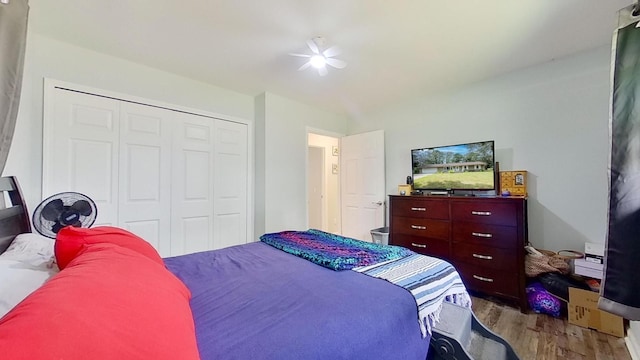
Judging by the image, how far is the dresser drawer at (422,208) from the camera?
2.96 m

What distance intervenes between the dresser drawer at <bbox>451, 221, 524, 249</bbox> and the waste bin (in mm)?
894

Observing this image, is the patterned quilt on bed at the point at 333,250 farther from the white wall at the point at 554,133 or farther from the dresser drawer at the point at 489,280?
the white wall at the point at 554,133

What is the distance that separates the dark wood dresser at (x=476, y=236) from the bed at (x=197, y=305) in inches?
54.0

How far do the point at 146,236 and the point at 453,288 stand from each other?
288cm

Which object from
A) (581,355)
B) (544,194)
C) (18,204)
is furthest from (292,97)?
(581,355)

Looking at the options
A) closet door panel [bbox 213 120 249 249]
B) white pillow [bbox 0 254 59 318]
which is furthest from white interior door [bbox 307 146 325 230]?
white pillow [bbox 0 254 59 318]

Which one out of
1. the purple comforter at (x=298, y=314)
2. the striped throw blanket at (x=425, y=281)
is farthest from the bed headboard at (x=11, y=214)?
the striped throw blanket at (x=425, y=281)

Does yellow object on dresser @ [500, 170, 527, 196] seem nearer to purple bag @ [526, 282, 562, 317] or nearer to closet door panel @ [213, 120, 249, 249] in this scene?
purple bag @ [526, 282, 562, 317]

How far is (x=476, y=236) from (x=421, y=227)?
0.57 metres

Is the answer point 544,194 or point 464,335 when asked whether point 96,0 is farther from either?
point 544,194

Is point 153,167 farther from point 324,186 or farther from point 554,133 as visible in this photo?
point 554,133

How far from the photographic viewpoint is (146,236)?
2.79 m

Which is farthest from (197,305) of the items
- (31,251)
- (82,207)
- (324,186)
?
(324,186)

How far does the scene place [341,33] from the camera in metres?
2.18
